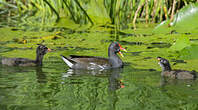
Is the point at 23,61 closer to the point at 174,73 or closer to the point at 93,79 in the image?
the point at 93,79

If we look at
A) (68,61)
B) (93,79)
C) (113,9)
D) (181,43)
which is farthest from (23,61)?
(113,9)

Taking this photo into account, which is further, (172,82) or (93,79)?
(93,79)

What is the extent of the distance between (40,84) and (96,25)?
6.95 m

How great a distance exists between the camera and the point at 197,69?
780cm

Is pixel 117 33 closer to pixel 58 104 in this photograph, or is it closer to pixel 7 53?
pixel 7 53

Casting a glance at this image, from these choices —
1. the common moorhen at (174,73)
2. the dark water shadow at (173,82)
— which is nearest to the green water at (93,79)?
the dark water shadow at (173,82)

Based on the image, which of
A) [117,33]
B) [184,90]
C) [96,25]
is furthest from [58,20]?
[184,90]

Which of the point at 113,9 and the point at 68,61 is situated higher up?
the point at 113,9

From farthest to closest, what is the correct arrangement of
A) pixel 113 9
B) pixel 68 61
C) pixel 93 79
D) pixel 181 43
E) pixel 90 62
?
pixel 113 9, pixel 181 43, pixel 90 62, pixel 68 61, pixel 93 79

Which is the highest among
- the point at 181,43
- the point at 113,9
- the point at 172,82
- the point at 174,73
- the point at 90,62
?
the point at 113,9

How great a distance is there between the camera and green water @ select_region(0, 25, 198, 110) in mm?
5781

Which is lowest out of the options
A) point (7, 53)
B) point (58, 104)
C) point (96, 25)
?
point (58, 104)

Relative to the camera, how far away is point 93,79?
7.61 metres

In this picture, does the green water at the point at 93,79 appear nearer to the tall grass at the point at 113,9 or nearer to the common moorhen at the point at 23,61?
the common moorhen at the point at 23,61
